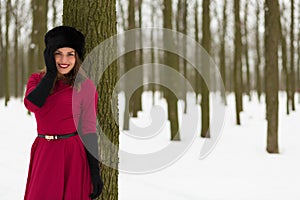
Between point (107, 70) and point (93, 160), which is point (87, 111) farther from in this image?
point (107, 70)

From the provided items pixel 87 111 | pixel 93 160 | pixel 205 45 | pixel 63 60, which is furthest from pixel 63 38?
pixel 205 45

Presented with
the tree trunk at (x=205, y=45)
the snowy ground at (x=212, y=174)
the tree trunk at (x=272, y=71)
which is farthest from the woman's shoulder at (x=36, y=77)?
the tree trunk at (x=205, y=45)

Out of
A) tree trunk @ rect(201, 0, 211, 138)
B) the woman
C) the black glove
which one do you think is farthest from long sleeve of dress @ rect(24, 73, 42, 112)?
tree trunk @ rect(201, 0, 211, 138)

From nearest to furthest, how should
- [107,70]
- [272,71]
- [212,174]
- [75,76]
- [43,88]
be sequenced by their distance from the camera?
[43,88], [75,76], [107,70], [212,174], [272,71]

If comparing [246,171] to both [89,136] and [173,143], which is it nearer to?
[173,143]

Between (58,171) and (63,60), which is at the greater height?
(63,60)

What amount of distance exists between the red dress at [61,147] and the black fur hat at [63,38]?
28cm

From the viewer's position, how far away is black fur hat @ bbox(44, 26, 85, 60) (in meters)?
2.37

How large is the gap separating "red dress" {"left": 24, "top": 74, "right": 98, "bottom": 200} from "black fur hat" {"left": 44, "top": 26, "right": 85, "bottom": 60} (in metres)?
0.28

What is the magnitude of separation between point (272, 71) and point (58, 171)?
7.45 m

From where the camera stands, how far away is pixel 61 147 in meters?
2.39

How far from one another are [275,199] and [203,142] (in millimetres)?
5268

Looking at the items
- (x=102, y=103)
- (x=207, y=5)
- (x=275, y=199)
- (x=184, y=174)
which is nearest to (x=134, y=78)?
(x=207, y=5)

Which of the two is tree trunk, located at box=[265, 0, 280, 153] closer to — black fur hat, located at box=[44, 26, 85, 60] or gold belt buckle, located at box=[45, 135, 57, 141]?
black fur hat, located at box=[44, 26, 85, 60]
